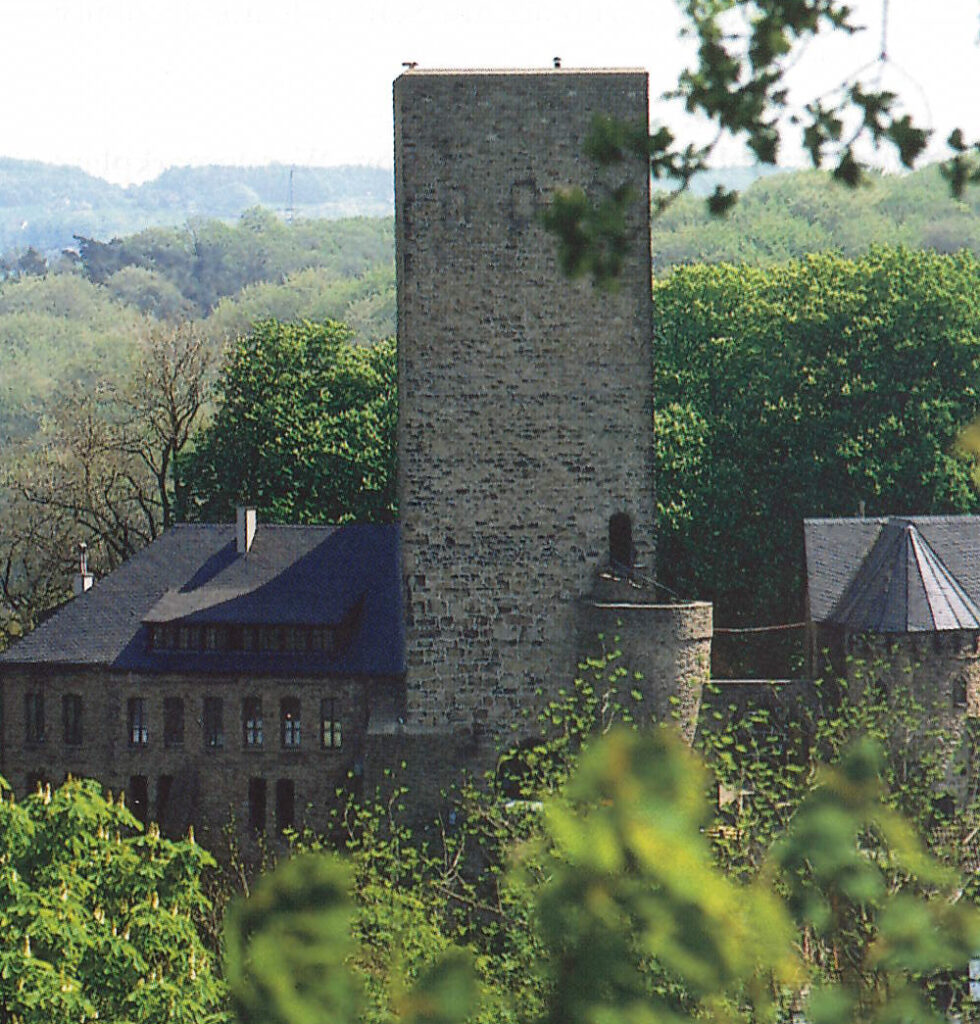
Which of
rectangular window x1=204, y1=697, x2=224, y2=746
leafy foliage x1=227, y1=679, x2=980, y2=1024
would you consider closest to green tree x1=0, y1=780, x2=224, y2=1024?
rectangular window x1=204, y1=697, x2=224, y2=746

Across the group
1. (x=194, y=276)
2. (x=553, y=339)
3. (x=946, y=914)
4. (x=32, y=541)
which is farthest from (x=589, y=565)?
(x=194, y=276)

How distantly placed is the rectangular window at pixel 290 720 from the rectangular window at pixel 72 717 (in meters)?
3.31

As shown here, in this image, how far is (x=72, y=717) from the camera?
32.4 meters

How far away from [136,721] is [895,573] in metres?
10.9

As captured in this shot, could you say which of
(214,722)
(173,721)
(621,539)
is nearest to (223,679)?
(214,722)

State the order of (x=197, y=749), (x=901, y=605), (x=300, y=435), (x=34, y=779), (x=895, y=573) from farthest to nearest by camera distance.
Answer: (x=300, y=435) < (x=34, y=779) < (x=197, y=749) < (x=895, y=573) < (x=901, y=605)

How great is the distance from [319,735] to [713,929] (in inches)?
1036

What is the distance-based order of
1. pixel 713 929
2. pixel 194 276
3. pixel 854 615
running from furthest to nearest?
pixel 194 276 < pixel 854 615 < pixel 713 929

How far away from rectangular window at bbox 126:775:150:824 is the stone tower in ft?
16.4

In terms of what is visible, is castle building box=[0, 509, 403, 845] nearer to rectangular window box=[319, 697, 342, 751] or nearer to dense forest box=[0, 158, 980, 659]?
rectangular window box=[319, 697, 342, 751]

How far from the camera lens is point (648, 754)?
4.75 m

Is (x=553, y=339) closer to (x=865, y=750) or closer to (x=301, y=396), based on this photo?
(x=301, y=396)

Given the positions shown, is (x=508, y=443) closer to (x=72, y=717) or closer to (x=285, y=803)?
(x=285, y=803)

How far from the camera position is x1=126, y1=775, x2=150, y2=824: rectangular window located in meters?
31.2
